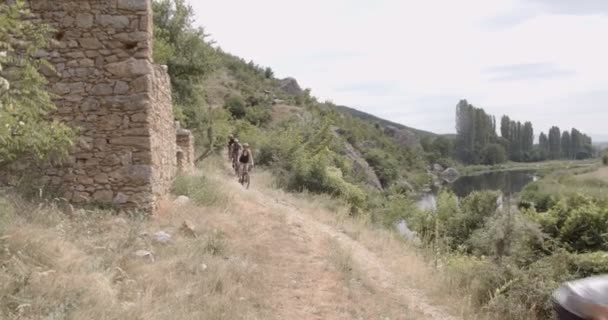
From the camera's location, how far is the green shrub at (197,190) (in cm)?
938

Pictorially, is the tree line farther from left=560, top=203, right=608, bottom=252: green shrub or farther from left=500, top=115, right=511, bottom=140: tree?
left=560, top=203, right=608, bottom=252: green shrub

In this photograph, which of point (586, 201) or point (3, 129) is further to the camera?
point (586, 201)

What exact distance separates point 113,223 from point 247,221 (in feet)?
8.24

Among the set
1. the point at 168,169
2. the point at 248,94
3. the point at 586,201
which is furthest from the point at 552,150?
the point at 168,169

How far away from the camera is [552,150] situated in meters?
145

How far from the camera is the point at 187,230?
750 centimetres

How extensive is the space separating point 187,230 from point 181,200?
1.51m

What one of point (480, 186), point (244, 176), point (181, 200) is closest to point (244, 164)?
point (244, 176)

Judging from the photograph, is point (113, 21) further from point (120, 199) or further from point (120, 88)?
point (120, 199)

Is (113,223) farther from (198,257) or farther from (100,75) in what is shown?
(100,75)

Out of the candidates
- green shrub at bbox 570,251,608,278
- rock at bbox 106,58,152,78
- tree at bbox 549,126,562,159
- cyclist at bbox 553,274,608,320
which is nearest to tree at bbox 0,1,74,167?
rock at bbox 106,58,152,78

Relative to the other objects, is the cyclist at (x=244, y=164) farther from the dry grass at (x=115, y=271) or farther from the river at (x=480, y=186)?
the river at (x=480, y=186)

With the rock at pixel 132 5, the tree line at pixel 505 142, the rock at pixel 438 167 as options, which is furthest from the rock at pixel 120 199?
the tree line at pixel 505 142

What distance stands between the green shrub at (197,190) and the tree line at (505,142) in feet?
403
